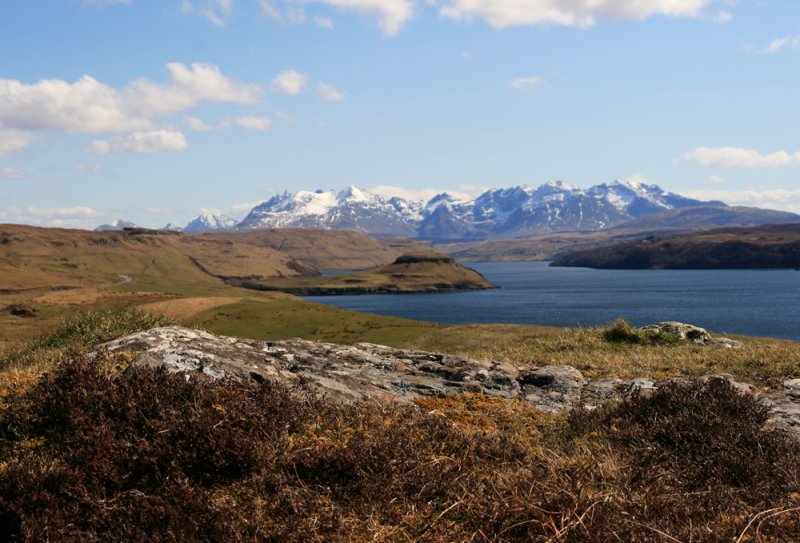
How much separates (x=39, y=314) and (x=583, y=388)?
133 m

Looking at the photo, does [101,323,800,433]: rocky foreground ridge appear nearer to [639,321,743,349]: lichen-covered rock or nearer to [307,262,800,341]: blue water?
[639,321,743,349]: lichen-covered rock

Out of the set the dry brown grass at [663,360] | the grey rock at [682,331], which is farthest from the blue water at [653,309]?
the dry brown grass at [663,360]

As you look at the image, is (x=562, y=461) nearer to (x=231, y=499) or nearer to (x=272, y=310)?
(x=231, y=499)

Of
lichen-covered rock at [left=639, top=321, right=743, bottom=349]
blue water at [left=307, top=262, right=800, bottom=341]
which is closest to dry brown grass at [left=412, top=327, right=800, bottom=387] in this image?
lichen-covered rock at [left=639, top=321, right=743, bottom=349]

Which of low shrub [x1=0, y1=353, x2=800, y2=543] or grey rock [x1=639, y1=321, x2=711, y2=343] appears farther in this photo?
grey rock [x1=639, y1=321, x2=711, y2=343]

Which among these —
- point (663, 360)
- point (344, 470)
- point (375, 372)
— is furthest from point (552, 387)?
point (344, 470)

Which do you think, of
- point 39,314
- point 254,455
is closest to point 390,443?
point 254,455

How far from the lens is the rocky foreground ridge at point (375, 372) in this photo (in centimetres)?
921

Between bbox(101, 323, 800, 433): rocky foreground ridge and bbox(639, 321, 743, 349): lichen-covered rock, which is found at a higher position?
bbox(101, 323, 800, 433): rocky foreground ridge

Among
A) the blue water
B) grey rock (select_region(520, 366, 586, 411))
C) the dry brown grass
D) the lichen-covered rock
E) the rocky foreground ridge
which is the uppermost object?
the rocky foreground ridge

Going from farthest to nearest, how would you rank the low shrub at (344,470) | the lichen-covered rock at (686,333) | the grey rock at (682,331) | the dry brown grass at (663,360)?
the grey rock at (682,331), the lichen-covered rock at (686,333), the dry brown grass at (663,360), the low shrub at (344,470)

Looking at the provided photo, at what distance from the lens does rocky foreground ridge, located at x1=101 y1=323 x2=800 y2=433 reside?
9211mm

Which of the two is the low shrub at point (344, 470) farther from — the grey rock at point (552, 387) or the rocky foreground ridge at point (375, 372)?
the grey rock at point (552, 387)

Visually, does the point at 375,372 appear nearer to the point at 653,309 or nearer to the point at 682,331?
the point at 682,331
